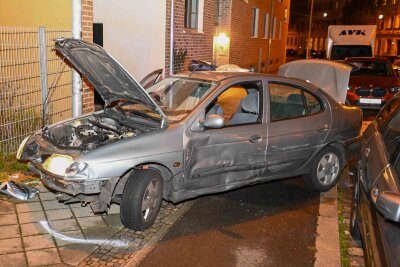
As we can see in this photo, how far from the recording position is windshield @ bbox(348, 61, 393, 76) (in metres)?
13.7

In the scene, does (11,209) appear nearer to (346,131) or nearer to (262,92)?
(262,92)

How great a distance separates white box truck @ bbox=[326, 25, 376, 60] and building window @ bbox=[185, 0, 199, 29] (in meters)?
7.83

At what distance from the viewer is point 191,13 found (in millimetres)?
13789

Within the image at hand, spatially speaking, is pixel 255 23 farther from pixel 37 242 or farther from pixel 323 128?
pixel 37 242

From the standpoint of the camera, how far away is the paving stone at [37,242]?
445 centimetres

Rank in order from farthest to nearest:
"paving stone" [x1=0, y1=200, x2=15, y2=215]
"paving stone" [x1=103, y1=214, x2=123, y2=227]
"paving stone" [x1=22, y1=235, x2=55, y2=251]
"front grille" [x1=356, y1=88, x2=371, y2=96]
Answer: "front grille" [x1=356, y1=88, x2=371, y2=96] → "paving stone" [x1=0, y1=200, x2=15, y2=215] → "paving stone" [x1=103, y1=214, x2=123, y2=227] → "paving stone" [x1=22, y1=235, x2=55, y2=251]

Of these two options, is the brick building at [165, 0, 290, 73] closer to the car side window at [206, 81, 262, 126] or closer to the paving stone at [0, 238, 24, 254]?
the car side window at [206, 81, 262, 126]

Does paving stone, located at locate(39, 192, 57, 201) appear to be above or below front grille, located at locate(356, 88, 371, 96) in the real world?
below

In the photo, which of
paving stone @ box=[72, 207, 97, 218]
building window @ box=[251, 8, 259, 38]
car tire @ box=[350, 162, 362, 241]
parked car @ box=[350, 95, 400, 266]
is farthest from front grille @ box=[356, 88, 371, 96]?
building window @ box=[251, 8, 259, 38]

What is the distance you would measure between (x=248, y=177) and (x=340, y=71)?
6.33 metres

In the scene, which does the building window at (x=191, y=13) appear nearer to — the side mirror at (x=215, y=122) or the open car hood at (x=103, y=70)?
the open car hood at (x=103, y=70)

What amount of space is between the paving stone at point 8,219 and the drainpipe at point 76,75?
2996mm

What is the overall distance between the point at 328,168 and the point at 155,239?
2.92m

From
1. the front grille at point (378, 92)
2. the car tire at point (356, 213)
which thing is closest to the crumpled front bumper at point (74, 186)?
the car tire at point (356, 213)
